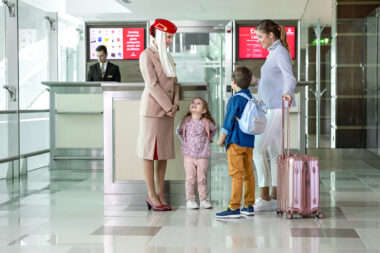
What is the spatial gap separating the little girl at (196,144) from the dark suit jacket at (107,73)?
3.85 metres

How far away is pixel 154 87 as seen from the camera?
5.11 meters

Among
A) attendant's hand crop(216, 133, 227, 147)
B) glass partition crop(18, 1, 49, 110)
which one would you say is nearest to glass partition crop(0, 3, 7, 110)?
glass partition crop(18, 1, 49, 110)

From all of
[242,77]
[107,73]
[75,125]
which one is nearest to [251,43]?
Answer: [107,73]

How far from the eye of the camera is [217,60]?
10172 millimetres

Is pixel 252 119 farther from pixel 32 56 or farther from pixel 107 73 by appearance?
pixel 32 56

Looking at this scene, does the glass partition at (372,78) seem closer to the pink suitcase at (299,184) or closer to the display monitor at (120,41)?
the display monitor at (120,41)

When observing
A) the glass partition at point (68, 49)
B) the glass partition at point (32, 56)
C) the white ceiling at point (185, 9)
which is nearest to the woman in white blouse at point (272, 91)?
the glass partition at point (32, 56)

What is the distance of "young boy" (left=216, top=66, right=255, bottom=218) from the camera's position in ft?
15.7

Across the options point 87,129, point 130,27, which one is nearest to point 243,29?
point 130,27

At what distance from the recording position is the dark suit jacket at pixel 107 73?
9.06 meters

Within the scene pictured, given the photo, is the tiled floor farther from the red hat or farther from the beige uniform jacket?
the red hat

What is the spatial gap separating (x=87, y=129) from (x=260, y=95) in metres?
4.17

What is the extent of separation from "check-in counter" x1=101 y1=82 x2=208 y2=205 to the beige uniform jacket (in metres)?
0.36

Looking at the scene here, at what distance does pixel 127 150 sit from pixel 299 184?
162cm
